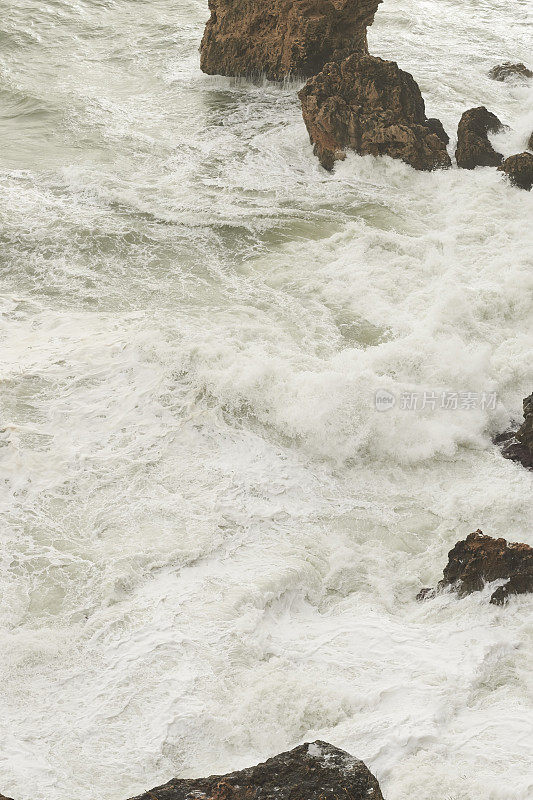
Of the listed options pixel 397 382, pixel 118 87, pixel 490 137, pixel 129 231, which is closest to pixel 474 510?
pixel 397 382

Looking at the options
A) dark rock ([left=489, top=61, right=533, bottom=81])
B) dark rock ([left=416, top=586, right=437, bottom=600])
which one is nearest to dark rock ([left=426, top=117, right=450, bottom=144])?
dark rock ([left=489, top=61, right=533, bottom=81])

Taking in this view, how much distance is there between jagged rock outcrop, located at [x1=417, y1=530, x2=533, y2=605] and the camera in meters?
4.55

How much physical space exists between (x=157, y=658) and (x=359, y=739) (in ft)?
4.10

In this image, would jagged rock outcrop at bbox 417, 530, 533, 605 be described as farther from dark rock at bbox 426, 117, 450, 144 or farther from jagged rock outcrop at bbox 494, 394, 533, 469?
dark rock at bbox 426, 117, 450, 144

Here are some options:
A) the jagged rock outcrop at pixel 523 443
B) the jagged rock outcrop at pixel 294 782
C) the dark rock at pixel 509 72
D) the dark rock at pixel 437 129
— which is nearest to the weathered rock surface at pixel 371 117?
the dark rock at pixel 437 129

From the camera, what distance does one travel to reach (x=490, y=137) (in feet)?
34.2

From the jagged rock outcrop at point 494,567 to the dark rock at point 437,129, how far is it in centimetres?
718

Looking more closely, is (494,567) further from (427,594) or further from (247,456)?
(247,456)

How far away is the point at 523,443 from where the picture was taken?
585 cm

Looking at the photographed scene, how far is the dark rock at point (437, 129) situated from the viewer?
10352mm

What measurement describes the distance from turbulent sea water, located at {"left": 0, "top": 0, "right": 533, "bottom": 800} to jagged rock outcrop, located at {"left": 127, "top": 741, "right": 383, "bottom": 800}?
2.23ft

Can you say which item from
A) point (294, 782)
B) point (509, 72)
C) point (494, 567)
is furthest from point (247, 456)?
point (509, 72)

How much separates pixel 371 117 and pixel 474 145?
53.9 inches

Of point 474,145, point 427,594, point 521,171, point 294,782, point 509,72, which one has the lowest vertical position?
point 427,594
